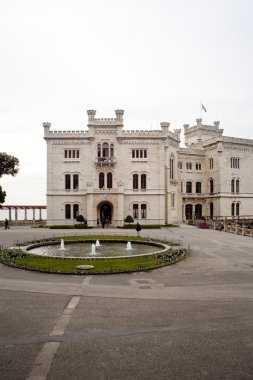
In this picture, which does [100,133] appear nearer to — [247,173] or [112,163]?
[112,163]

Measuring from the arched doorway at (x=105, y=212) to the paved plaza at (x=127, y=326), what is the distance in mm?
38906

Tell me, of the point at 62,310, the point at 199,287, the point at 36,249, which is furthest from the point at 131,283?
the point at 36,249

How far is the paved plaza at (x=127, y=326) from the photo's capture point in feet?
29.1

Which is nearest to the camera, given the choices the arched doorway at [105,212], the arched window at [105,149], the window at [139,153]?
the arched window at [105,149]

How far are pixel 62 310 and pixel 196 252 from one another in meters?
16.6

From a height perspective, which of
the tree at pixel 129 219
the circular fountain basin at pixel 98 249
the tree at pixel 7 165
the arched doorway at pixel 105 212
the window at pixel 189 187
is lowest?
the circular fountain basin at pixel 98 249

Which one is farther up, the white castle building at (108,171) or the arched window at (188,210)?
the white castle building at (108,171)

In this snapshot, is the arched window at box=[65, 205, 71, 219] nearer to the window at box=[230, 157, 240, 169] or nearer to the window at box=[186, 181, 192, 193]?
the window at box=[186, 181, 192, 193]

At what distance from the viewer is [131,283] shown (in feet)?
58.8

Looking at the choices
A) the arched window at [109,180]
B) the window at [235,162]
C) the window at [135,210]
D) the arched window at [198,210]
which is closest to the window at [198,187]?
the arched window at [198,210]

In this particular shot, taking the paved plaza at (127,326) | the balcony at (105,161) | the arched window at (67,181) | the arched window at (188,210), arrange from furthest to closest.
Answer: the arched window at (188,210) → the arched window at (67,181) → the balcony at (105,161) → the paved plaza at (127,326)

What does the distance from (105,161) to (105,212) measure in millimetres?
8661

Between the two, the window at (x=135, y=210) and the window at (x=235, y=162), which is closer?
the window at (x=135, y=210)

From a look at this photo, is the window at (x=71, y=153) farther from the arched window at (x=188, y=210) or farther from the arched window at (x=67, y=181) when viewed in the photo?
the arched window at (x=188, y=210)
